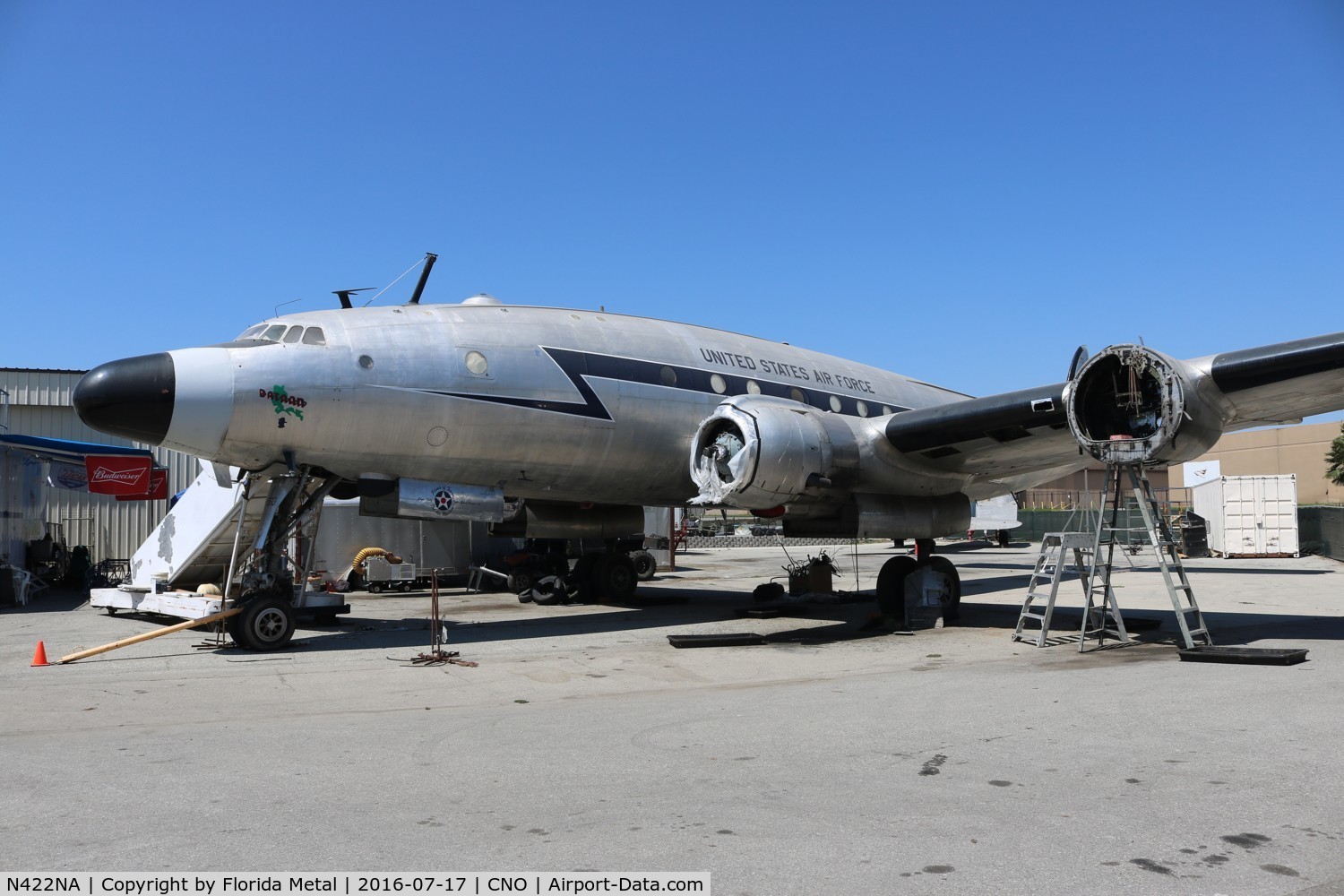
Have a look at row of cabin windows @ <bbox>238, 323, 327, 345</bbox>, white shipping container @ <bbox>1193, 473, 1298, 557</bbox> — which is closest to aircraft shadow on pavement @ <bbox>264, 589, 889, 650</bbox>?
row of cabin windows @ <bbox>238, 323, 327, 345</bbox>

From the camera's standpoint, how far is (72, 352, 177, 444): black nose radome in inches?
428

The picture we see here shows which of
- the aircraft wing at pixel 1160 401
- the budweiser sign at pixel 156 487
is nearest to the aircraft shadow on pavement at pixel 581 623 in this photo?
the aircraft wing at pixel 1160 401

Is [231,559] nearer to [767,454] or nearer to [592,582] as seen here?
[592,582]

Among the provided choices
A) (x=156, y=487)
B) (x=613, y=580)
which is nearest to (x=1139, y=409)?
(x=613, y=580)

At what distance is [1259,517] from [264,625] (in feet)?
106

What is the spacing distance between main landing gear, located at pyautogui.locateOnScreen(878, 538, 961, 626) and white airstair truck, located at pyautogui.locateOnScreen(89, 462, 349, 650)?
26.7 ft

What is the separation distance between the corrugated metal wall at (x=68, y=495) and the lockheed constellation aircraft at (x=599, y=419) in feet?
64.2

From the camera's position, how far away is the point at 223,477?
15.2 meters

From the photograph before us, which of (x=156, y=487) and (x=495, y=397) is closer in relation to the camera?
(x=495, y=397)

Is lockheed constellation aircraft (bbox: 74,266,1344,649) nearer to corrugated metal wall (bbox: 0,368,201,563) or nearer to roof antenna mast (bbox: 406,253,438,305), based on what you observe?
roof antenna mast (bbox: 406,253,438,305)

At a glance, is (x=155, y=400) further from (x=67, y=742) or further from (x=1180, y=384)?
(x=1180, y=384)

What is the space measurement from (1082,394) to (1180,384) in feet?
3.66

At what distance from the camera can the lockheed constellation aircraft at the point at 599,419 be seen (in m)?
11.3

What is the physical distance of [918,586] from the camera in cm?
1513
